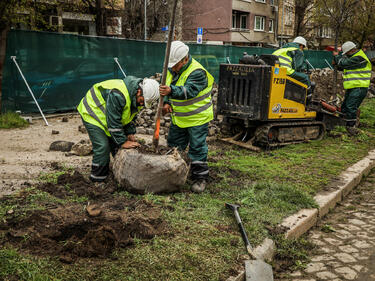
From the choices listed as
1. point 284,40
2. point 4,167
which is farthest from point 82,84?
point 284,40

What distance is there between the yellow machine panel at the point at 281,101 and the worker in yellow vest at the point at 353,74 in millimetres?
1999

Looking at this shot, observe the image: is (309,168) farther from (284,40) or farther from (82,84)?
(284,40)

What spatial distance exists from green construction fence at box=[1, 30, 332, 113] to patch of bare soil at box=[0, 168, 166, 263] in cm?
681

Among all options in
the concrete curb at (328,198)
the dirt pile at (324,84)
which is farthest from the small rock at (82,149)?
the dirt pile at (324,84)

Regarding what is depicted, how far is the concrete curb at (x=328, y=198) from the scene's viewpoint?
171 inches

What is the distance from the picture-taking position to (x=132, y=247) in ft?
11.4

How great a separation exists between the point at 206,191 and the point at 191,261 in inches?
75.7

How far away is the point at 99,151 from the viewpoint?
5.03m

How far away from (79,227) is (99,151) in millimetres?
1575

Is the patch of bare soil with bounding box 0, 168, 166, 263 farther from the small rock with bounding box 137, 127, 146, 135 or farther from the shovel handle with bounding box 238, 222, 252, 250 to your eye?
the small rock with bounding box 137, 127, 146, 135

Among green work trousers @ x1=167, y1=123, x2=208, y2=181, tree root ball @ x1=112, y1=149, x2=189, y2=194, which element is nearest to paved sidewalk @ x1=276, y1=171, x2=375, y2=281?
green work trousers @ x1=167, y1=123, x2=208, y2=181

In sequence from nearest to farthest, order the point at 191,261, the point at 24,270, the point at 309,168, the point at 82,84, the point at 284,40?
the point at 24,270
the point at 191,261
the point at 309,168
the point at 82,84
the point at 284,40

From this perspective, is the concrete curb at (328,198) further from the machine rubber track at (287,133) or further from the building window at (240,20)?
the building window at (240,20)

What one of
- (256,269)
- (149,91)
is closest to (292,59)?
(149,91)
